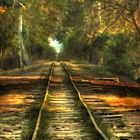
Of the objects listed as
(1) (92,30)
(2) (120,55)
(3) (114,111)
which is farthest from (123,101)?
(2) (120,55)

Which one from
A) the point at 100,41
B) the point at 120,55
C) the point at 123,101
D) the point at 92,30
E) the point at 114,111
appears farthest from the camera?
the point at 100,41

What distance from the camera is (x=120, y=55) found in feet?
118

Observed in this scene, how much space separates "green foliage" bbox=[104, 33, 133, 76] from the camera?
34.4m

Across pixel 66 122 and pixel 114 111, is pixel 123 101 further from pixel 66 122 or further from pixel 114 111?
pixel 66 122

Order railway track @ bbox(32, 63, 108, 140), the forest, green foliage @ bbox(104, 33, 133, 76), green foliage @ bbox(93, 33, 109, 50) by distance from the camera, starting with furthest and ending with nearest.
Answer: green foliage @ bbox(93, 33, 109, 50) < green foliage @ bbox(104, 33, 133, 76) < the forest < railway track @ bbox(32, 63, 108, 140)

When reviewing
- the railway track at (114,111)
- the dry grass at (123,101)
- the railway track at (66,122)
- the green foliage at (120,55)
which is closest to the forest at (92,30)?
the green foliage at (120,55)

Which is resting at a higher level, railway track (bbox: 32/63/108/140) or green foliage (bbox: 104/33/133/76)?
green foliage (bbox: 104/33/133/76)

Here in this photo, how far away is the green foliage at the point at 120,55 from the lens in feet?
113

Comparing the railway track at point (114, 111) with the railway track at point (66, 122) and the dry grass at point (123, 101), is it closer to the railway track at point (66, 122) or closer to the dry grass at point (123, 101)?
the dry grass at point (123, 101)

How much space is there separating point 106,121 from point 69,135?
2.06m

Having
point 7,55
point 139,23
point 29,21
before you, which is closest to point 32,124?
point 139,23

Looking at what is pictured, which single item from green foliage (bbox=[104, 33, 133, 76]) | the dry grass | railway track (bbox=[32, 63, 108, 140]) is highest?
green foliage (bbox=[104, 33, 133, 76])

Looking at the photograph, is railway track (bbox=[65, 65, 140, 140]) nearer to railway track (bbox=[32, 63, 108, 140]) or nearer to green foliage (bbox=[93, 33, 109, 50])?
railway track (bbox=[32, 63, 108, 140])

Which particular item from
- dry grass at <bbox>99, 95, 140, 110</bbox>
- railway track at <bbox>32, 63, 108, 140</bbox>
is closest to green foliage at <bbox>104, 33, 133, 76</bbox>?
dry grass at <bbox>99, 95, 140, 110</bbox>
